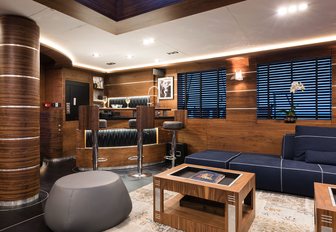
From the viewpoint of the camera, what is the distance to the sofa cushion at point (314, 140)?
3666mm

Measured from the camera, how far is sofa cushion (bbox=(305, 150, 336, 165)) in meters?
3.44

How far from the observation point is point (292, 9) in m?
2.86

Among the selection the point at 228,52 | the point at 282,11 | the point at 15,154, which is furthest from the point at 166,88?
the point at 15,154

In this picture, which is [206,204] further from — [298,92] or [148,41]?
[298,92]

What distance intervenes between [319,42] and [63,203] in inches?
187

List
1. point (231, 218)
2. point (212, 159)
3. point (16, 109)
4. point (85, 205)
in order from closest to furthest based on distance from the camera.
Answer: point (231, 218)
point (85, 205)
point (16, 109)
point (212, 159)

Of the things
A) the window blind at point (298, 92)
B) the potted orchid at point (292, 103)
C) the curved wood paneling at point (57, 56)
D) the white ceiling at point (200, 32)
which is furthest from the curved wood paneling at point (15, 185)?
the potted orchid at point (292, 103)

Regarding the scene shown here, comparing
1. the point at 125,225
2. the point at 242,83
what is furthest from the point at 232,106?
the point at 125,225

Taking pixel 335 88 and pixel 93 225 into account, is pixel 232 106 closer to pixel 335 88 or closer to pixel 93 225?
pixel 335 88

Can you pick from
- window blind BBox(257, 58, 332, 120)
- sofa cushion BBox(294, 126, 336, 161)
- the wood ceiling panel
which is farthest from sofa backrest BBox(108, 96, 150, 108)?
sofa cushion BBox(294, 126, 336, 161)

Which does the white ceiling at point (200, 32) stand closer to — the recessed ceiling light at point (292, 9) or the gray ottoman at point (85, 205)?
the recessed ceiling light at point (292, 9)

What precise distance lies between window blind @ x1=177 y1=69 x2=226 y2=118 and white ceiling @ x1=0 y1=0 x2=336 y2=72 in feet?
1.97

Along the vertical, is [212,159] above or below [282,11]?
below

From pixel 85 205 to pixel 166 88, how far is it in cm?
443
